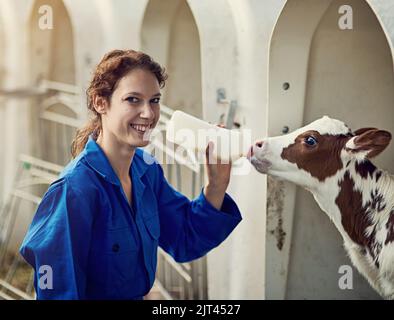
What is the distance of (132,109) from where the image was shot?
2027mm

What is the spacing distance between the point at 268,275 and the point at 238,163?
0.45m

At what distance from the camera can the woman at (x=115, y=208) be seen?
1.89 meters

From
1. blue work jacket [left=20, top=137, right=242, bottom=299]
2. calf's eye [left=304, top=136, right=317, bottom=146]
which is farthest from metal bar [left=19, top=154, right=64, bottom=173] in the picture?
calf's eye [left=304, top=136, right=317, bottom=146]

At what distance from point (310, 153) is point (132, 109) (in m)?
0.61

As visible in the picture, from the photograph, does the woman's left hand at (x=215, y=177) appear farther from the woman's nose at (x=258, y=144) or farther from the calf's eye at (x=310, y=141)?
the calf's eye at (x=310, y=141)

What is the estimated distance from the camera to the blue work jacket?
1.89 m

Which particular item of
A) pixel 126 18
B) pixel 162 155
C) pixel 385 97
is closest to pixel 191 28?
pixel 126 18

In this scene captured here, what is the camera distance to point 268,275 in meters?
2.48

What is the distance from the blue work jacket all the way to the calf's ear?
45 centimetres
